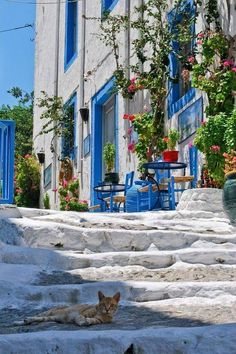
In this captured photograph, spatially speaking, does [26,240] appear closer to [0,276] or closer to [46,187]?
[0,276]

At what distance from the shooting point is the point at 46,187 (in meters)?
19.3

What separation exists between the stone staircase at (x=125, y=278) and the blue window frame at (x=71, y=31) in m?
10.7

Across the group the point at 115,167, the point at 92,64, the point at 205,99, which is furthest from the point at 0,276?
the point at 92,64

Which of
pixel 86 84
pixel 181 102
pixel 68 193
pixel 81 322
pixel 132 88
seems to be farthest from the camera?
pixel 86 84

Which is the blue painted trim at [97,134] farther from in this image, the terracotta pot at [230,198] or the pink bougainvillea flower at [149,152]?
the terracotta pot at [230,198]

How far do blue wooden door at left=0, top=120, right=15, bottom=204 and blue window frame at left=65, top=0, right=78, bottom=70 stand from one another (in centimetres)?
975

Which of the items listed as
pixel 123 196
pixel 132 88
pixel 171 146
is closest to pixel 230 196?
pixel 171 146

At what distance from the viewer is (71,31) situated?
18.3 meters

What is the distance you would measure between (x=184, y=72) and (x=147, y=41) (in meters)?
1.57

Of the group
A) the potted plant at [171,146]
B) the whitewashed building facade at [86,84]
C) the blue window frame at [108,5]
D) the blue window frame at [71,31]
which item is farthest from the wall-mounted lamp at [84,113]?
the potted plant at [171,146]

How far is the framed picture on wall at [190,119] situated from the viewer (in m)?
10.7

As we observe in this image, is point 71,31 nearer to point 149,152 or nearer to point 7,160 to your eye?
point 149,152

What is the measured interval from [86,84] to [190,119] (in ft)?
19.0

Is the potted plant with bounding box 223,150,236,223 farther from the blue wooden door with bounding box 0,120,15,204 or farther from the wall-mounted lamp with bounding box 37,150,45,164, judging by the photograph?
the wall-mounted lamp with bounding box 37,150,45,164
